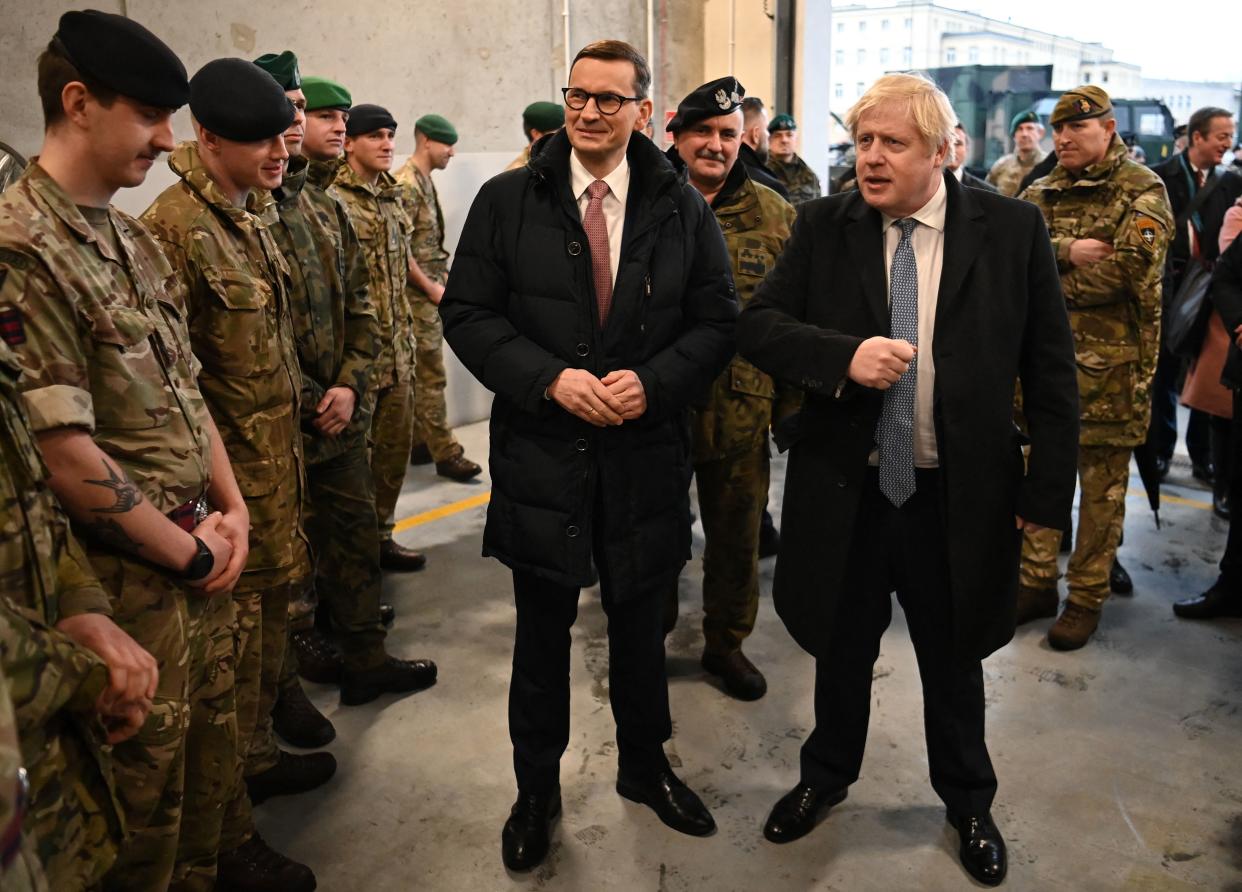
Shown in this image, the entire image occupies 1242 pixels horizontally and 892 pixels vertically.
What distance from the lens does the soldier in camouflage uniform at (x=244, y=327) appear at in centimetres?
231

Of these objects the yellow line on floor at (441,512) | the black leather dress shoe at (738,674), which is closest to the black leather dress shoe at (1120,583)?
the black leather dress shoe at (738,674)

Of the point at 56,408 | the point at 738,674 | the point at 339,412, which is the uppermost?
the point at 56,408

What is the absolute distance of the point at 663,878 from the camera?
243 cm

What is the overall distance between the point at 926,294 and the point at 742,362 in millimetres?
957

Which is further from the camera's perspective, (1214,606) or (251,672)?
(1214,606)

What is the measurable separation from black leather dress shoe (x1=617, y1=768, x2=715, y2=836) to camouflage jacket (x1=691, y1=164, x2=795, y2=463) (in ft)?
3.30

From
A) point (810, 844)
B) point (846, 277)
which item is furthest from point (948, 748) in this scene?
point (846, 277)

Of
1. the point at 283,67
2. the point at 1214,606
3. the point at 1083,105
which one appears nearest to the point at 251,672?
the point at 283,67

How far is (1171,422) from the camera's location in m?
5.60

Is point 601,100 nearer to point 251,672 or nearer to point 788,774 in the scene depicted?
point 251,672

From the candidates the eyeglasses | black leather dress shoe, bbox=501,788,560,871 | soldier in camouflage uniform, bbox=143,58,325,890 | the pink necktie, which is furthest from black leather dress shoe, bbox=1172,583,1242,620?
soldier in camouflage uniform, bbox=143,58,325,890

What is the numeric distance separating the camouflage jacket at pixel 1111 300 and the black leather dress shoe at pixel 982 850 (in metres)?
1.71

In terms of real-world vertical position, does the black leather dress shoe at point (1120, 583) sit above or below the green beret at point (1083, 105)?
below

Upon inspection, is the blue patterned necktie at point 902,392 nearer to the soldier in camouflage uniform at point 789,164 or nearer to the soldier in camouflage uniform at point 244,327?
A: the soldier in camouflage uniform at point 244,327
